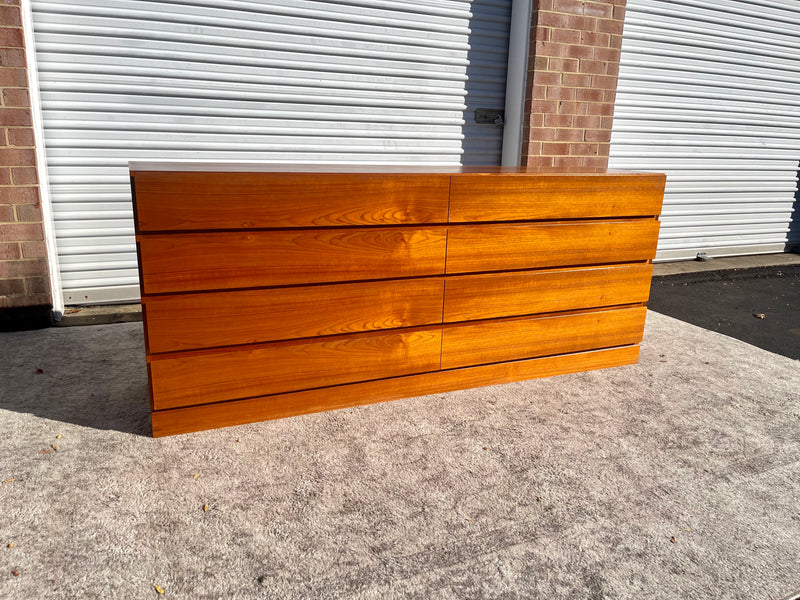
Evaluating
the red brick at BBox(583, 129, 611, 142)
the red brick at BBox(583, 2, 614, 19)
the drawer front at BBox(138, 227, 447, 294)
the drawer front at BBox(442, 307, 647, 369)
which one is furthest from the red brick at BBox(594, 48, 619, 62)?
the drawer front at BBox(138, 227, 447, 294)

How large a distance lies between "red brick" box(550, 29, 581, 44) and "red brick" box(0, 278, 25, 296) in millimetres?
4725

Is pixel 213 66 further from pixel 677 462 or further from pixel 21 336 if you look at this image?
pixel 677 462

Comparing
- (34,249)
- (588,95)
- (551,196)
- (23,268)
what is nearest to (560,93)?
(588,95)

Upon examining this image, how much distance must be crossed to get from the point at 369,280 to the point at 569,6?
144 inches

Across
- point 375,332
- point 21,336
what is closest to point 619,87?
point 375,332

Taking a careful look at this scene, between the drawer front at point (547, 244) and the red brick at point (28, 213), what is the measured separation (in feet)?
9.90

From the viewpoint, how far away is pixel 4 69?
3.92 m

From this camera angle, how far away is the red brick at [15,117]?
3990 millimetres

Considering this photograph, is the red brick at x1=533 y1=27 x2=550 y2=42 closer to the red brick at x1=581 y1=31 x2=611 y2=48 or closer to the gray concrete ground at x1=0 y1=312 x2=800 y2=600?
the red brick at x1=581 y1=31 x2=611 y2=48

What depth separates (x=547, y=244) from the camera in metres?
3.49

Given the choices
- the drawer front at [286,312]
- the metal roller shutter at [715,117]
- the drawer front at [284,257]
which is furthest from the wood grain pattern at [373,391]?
the metal roller shutter at [715,117]

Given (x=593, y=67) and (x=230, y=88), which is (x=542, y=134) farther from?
(x=230, y=88)

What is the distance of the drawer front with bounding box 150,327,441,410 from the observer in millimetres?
2850

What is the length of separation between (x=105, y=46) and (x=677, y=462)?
4.53 meters
